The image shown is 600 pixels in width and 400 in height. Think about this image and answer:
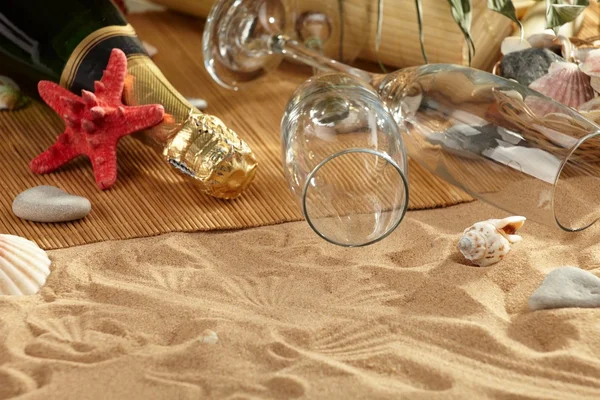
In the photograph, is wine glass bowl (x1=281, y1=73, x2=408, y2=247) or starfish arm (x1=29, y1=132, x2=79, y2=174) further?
starfish arm (x1=29, y1=132, x2=79, y2=174)

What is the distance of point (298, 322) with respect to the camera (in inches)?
42.9

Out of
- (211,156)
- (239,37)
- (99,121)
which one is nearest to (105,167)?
(99,121)

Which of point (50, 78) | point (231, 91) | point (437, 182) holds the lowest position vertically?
point (437, 182)

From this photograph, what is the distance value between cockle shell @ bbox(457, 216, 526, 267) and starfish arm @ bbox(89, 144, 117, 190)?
61cm

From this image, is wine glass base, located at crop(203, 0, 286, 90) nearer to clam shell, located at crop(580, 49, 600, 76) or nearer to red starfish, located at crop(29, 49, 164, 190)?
red starfish, located at crop(29, 49, 164, 190)

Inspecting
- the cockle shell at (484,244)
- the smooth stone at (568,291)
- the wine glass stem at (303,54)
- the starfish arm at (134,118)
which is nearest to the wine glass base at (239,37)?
the wine glass stem at (303,54)

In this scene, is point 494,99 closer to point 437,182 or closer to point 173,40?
point 437,182

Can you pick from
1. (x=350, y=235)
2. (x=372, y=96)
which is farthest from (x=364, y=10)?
(x=350, y=235)

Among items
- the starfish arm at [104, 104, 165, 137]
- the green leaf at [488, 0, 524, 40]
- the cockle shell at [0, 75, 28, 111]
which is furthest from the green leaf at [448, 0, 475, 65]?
the cockle shell at [0, 75, 28, 111]

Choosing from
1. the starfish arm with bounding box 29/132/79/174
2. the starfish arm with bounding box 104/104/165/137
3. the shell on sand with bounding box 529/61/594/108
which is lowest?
the shell on sand with bounding box 529/61/594/108

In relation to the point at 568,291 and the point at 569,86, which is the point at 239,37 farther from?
the point at 568,291

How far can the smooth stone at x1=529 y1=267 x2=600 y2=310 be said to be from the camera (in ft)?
3.58

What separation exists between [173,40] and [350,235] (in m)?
0.94

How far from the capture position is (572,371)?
3.22 feet
